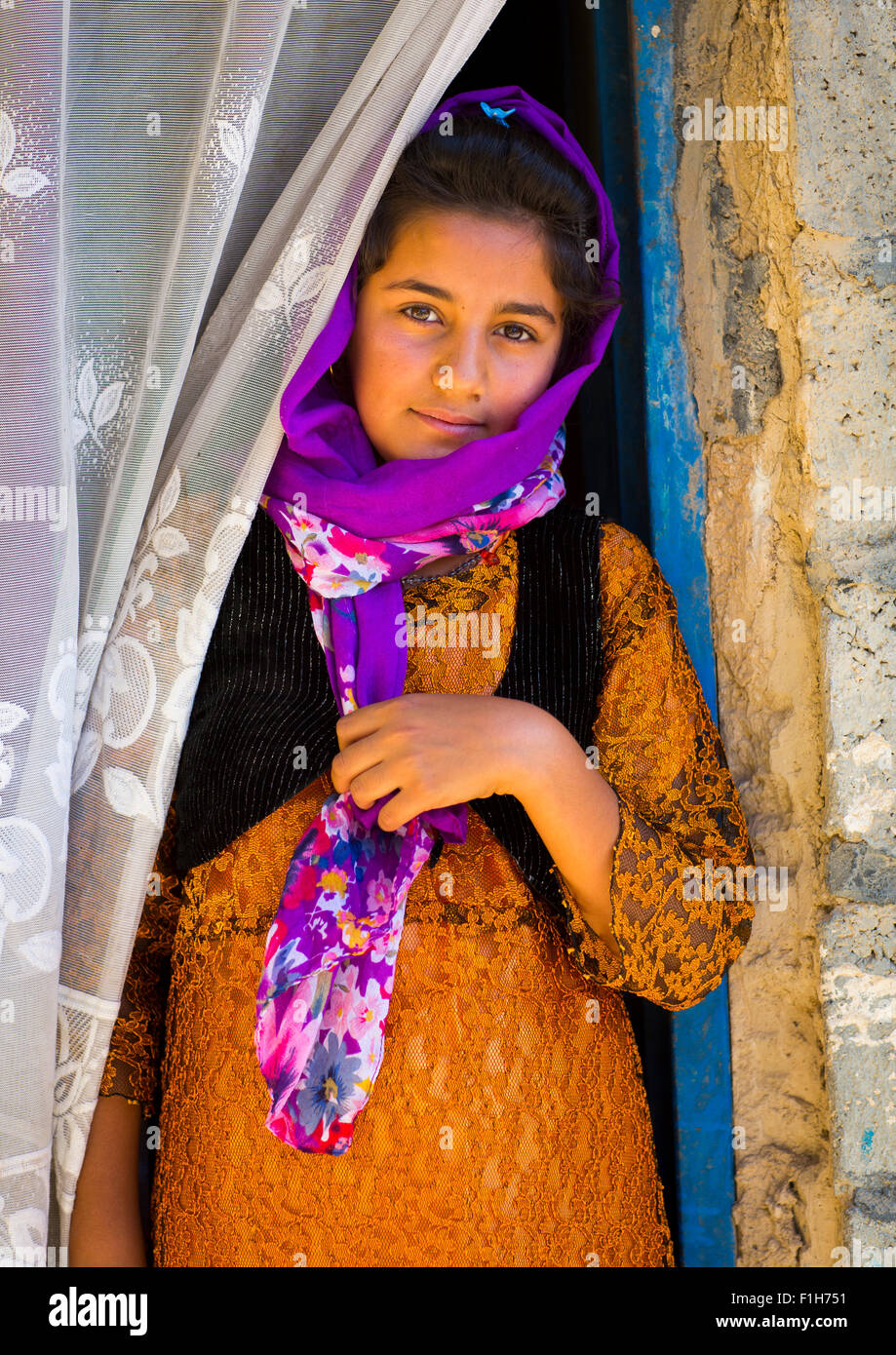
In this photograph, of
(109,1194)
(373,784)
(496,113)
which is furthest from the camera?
(496,113)

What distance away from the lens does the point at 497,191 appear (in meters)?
1.39

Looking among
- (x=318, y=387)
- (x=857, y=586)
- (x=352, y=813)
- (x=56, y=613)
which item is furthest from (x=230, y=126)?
(x=857, y=586)

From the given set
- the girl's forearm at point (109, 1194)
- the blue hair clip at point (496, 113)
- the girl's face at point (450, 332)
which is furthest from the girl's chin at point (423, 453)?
the girl's forearm at point (109, 1194)

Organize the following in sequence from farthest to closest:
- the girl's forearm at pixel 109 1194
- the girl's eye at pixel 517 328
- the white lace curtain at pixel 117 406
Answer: the girl's eye at pixel 517 328 < the girl's forearm at pixel 109 1194 < the white lace curtain at pixel 117 406

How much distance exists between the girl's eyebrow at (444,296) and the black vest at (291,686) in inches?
9.9

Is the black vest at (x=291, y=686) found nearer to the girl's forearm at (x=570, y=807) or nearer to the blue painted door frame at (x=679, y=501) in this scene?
the girl's forearm at (x=570, y=807)

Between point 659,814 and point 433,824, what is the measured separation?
26 centimetres

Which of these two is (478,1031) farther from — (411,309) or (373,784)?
(411,309)

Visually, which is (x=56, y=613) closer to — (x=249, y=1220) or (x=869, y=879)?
(x=249, y=1220)

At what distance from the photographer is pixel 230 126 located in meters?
1.27

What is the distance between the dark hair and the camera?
138 cm

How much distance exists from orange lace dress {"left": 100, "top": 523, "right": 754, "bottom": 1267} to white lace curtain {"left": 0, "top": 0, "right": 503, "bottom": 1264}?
13 centimetres

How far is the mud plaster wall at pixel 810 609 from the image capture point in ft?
4.38

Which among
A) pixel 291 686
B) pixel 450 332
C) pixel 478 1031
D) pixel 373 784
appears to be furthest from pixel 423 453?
pixel 478 1031
